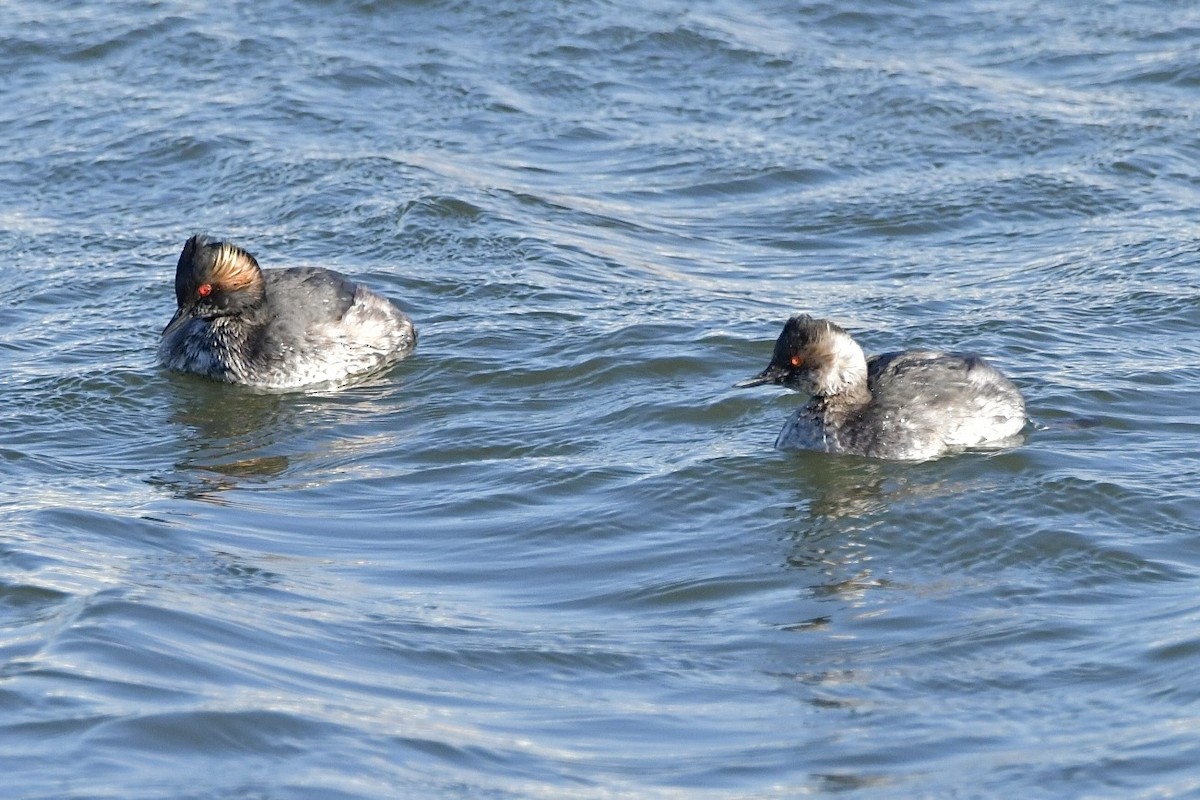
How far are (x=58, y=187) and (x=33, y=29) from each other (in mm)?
4340

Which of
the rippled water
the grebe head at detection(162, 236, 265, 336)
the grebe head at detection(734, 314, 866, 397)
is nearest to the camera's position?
the rippled water

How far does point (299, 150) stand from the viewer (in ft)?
54.9

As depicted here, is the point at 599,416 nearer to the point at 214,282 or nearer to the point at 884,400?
the point at 884,400

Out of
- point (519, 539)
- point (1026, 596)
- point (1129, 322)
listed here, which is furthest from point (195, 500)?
point (1129, 322)

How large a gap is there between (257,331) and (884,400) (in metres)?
4.29

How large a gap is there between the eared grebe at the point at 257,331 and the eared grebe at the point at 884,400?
301cm

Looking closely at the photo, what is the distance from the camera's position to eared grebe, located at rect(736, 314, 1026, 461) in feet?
34.7

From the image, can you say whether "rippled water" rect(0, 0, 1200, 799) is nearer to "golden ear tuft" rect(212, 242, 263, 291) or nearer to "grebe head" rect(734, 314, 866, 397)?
"grebe head" rect(734, 314, 866, 397)

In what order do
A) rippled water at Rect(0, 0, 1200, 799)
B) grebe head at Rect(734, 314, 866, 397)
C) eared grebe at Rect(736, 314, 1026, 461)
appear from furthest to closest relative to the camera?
grebe head at Rect(734, 314, 866, 397) → eared grebe at Rect(736, 314, 1026, 461) → rippled water at Rect(0, 0, 1200, 799)

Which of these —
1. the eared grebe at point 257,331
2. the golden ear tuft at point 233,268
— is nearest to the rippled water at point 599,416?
the eared grebe at point 257,331

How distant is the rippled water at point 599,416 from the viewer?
720 centimetres

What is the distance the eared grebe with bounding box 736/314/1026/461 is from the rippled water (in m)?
0.29

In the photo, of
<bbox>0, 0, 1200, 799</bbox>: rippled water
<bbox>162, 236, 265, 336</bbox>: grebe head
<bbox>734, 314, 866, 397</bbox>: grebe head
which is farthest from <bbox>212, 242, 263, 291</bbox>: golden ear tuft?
<bbox>734, 314, 866, 397</bbox>: grebe head

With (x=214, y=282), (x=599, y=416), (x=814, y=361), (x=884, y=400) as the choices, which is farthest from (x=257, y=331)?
(x=884, y=400)
